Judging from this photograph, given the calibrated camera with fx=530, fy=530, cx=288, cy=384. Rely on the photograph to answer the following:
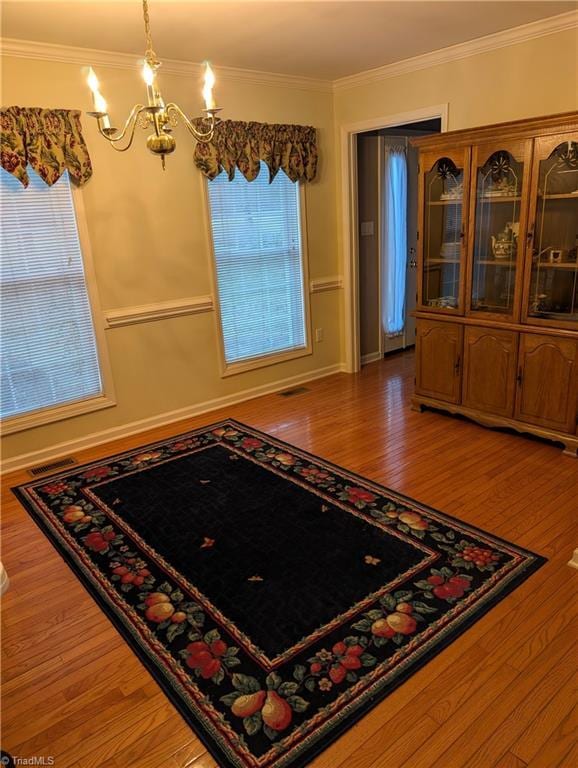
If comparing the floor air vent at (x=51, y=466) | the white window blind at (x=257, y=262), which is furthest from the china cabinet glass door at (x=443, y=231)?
the floor air vent at (x=51, y=466)

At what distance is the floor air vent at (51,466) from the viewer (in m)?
3.50

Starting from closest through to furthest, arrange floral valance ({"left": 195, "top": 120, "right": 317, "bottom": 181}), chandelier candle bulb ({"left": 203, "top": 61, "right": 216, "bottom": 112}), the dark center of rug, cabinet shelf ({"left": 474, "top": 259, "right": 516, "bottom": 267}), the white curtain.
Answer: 1. chandelier candle bulb ({"left": 203, "top": 61, "right": 216, "bottom": 112})
2. the dark center of rug
3. cabinet shelf ({"left": 474, "top": 259, "right": 516, "bottom": 267})
4. floral valance ({"left": 195, "top": 120, "right": 317, "bottom": 181})
5. the white curtain

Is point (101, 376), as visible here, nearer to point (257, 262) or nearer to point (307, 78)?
point (257, 262)

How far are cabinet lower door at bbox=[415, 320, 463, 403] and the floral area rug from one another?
1.17m

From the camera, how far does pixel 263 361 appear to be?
15.4ft

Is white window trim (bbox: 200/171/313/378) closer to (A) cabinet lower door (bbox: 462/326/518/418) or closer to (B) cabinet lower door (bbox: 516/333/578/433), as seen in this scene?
(A) cabinet lower door (bbox: 462/326/518/418)

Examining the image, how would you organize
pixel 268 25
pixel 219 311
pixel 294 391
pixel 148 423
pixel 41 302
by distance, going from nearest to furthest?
1. pixel 268 25
2. pixel 41 302
3. pixel 148 423
4. pixel 219 311
5. pixel 294 391

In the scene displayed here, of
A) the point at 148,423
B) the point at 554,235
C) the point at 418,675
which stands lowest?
the point at 418,675

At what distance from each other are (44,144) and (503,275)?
9.85 ft

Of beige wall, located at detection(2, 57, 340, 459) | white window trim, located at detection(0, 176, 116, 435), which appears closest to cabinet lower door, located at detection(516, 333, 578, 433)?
beige wall, located at detection(2, 57, 340, 459)

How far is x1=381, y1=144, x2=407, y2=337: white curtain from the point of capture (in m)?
5.41

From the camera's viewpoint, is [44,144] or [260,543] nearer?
[260,543]

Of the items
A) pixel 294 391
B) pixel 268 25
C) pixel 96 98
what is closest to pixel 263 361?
pixel 294 391

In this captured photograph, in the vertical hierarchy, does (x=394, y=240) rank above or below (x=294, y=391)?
above
